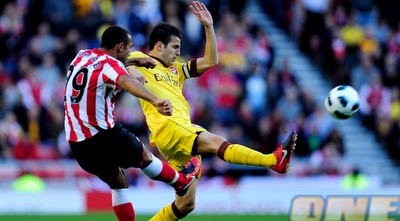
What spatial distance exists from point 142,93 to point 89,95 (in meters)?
0.74

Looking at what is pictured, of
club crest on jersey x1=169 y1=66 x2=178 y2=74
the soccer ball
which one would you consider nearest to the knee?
club crest on jersey x1=169 y1=66 x2=178 y2=74

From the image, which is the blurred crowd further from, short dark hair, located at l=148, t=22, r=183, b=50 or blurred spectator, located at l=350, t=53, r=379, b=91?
short dark hair, located at l=148, t=22, r=183, b=50

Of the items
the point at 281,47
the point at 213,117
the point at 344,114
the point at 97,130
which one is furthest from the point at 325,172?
the point at 97,130

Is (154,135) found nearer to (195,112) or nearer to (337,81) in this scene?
(195,112)

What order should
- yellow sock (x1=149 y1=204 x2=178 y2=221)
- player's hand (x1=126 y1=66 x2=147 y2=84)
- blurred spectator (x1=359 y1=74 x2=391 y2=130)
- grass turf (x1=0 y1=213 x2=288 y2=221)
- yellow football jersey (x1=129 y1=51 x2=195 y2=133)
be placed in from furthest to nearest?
blurred spectator (x1=359 y1=74 x2=391 y2=130)
grass turf (x1=0 y1=213 x2=288 y2=221)
yellow sock (x1=149 y1=204 x2=178 y2=221)
yellow football jersey (x1=129 y1=51 x2=195 y2=133)
player's hand (x1=126 y1=66 x2=147 y2=84)

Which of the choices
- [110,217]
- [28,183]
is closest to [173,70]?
[110,217]

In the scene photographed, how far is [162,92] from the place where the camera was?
10.8 metres

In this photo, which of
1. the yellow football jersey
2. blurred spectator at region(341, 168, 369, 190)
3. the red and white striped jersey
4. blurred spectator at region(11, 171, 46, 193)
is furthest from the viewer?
blurred spectator at region(341, 168, 369, 190)

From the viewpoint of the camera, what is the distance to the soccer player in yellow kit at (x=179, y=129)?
1023 centimetres

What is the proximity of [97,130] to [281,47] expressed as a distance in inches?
529

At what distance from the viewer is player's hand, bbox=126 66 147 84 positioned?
9651mm

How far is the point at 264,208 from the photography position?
660 inches

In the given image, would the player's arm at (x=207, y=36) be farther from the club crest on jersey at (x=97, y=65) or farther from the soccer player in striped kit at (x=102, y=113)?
the club crest on jersey at (x=97, y=65)

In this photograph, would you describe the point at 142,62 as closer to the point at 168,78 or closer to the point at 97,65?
the point at 168,78
